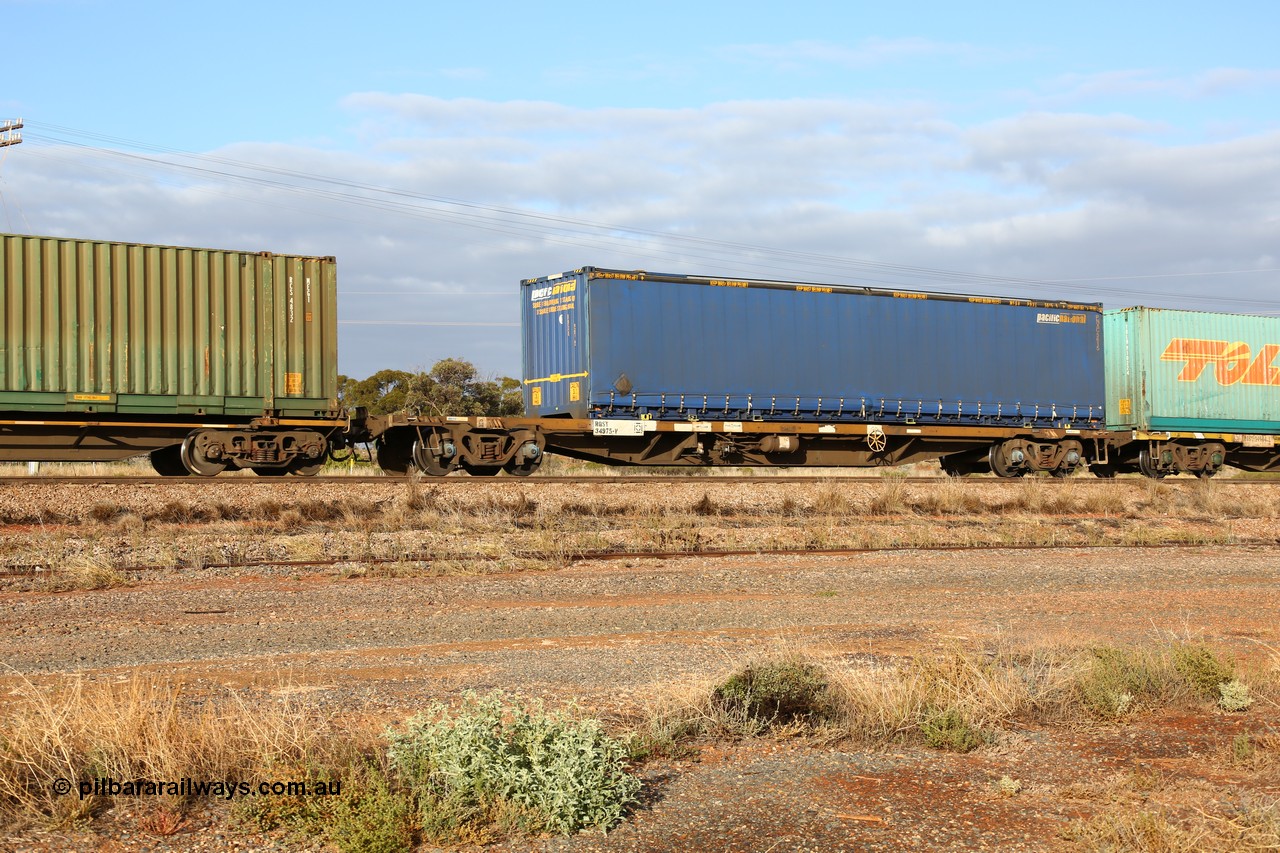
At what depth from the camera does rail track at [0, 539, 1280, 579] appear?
12109mm

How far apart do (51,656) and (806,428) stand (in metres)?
15.7

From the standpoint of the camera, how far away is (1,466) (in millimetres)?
28953

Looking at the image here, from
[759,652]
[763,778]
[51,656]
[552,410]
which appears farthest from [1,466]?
[763,778]

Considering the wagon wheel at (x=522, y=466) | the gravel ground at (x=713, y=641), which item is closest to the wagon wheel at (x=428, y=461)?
the wagon wheel at (x=522, y=466)

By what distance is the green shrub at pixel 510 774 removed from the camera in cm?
472

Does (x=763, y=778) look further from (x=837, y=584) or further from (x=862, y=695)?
(x=837, y=584)

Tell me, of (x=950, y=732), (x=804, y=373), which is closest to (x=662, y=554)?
(x=950, y=732)

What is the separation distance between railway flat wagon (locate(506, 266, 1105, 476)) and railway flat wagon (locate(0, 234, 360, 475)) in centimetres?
430

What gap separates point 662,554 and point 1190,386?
1736 centimetres

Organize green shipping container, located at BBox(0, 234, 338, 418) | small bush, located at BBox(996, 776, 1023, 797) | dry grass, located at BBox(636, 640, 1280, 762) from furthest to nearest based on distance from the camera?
green shipping container, located at BBox(0, 234, 338, 418) < dry grass, located at BBox(636, 640, 1280, 762) < small bush, located at BBox(996, 776, 1023, 797)

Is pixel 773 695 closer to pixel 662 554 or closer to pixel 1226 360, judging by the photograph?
pixel 662 554

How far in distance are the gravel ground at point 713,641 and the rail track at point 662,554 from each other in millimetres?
348

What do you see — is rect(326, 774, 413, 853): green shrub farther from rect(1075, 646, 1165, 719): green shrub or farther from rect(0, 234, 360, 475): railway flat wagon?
rect(0, 234, 360, 475): railway flat wagon

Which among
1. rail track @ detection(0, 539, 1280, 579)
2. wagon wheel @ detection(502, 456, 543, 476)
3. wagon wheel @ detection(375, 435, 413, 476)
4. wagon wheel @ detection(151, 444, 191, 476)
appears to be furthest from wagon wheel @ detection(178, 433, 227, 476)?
rail track @ detection(0, 539, 1280, 579)
